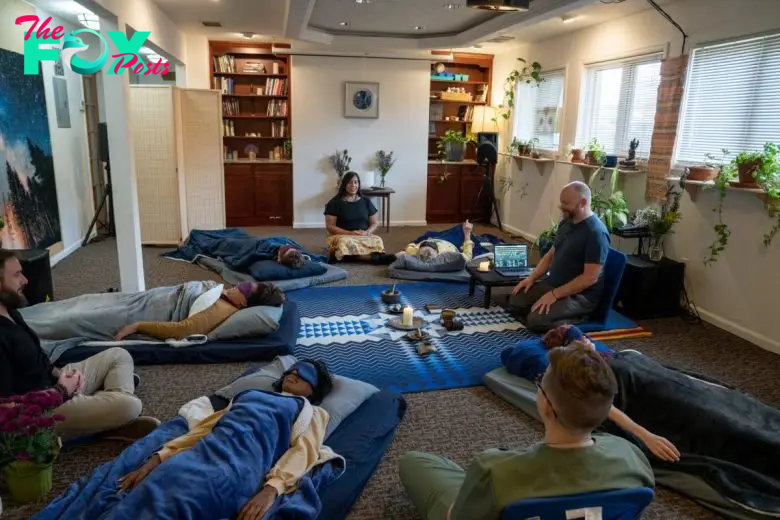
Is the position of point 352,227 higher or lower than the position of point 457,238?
higher

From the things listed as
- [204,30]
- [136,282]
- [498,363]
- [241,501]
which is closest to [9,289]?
[241,501]

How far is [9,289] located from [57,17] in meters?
4.53

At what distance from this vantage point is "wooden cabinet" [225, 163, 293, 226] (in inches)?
307

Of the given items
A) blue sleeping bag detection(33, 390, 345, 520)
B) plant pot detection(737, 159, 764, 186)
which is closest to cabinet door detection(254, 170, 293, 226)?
plant pot detection(737, 159, 764, 186)

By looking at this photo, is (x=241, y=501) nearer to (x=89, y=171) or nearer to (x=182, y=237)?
(x=182, y=237)

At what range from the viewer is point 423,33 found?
6840 mm

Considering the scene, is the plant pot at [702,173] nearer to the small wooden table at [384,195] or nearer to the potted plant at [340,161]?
the small wooden table at [384,195]

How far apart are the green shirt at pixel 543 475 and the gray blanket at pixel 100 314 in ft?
7.95

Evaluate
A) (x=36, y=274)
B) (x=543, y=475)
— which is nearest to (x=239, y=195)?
(x=36, y=274)

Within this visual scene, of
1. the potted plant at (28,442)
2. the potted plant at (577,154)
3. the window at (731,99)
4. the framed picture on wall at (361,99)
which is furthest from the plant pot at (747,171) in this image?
the framed picture on wall at (361,99)

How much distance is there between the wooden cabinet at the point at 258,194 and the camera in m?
7.81

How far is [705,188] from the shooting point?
4402 millimetres

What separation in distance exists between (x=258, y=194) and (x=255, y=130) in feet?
3.07

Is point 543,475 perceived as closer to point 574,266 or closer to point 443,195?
point 574,266
